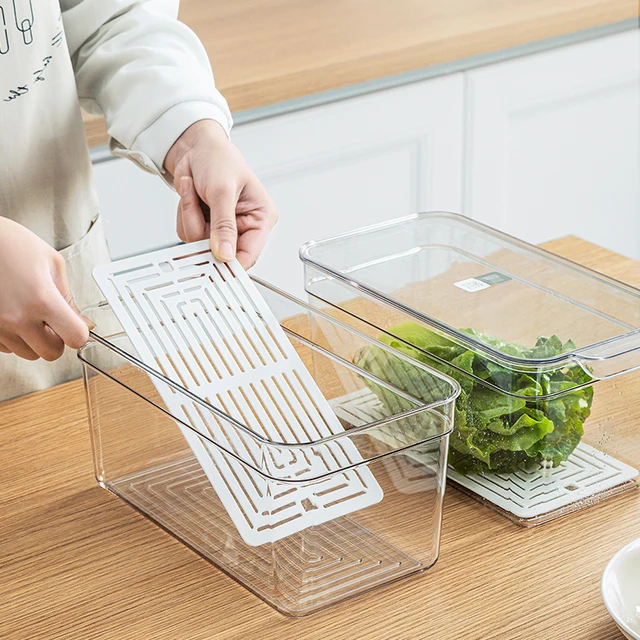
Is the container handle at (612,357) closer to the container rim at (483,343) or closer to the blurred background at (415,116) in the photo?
the container rim at (483,343)

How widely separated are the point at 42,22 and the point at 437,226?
1.45 ft

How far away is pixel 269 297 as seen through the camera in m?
0.74

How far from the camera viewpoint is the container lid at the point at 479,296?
2.19 ft

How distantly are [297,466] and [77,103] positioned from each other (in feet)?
2.14

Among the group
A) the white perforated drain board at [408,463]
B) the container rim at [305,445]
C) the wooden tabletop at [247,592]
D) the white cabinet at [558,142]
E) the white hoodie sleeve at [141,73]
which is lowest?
the white cabinet at [558,142]

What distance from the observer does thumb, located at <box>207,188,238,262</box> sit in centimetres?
72

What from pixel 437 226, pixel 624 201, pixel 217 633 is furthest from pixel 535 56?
pixel 217 633

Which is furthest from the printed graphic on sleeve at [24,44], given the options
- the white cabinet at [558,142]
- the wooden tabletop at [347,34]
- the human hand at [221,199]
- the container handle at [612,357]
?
the white cabinet at [558,142]

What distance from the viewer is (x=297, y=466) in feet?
1.85

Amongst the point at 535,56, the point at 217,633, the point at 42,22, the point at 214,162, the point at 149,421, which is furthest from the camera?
the point at 535,56

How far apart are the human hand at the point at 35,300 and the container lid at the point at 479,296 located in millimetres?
201

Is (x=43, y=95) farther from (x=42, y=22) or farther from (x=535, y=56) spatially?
(x=535, y=56)

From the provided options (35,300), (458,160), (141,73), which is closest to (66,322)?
(35,300)

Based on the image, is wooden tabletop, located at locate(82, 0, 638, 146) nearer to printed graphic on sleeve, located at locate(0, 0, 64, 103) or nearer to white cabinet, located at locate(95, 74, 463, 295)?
white cabinet, located at locate(95, 74, 463, 295)
